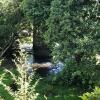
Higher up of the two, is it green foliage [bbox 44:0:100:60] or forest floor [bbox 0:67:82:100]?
green foliage [bbox 44:0:100:60]

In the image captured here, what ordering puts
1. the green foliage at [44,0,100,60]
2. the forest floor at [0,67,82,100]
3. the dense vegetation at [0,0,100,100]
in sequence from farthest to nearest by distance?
1. the dense vegetation at [0,0,100,100]
2. the green foliage at [44,0,100,60]
3. the forest floor at [0,67,82,100]

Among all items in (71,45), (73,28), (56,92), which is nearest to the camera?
(73,28)

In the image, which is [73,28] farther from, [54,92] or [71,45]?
[54,92]

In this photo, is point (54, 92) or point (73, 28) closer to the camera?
point (73, 28)

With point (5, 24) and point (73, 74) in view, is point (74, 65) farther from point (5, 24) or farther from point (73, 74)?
point (5, 24)

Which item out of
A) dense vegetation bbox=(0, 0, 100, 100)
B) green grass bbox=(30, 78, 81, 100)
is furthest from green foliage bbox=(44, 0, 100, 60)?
green grass bbox=(30, 78, 81, 100)

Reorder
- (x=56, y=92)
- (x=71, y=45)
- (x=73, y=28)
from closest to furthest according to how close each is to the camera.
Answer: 1. (x=73, y=28)
2. (x=71, y=45)
3. (x=56, y=92)

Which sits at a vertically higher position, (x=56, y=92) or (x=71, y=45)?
(x=71, y=45)

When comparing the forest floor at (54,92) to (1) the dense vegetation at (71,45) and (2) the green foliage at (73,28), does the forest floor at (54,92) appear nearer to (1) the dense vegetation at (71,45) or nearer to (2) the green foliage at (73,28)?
(1) the dense vegetation at (71,45)

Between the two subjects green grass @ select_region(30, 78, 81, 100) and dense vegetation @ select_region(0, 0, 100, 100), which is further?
dense vegetation @ select_region(0, 0, 100, 100)

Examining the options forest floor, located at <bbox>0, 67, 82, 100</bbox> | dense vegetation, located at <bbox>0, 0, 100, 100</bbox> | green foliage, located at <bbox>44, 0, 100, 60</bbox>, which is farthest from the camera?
dense vegetation, located at <bbox>0, 0, 100, 100</bbox>

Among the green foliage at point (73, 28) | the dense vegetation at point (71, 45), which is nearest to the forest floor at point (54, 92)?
the dense vegetation at point (71, 45)

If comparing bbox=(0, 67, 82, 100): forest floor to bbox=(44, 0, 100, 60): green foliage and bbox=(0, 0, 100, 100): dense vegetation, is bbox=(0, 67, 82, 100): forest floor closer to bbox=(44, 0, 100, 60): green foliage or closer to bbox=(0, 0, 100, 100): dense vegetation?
bbox=(0, 0, 100, 100): dense vegetation

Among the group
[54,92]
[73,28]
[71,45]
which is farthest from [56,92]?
[73,28]
